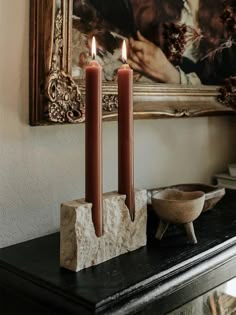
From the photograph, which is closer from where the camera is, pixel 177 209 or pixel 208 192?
pixel 177 209

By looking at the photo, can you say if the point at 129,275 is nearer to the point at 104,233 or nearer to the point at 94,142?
the point at 104,233

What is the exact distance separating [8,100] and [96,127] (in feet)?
0.57

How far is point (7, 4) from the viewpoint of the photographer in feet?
2.23

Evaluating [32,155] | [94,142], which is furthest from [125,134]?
[32,155]

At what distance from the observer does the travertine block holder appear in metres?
0.58

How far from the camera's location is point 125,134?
66cm

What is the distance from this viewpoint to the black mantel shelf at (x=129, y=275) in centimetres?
53

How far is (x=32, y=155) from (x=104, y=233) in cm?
20

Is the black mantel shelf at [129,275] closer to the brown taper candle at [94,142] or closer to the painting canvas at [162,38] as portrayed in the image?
the brown taper candle at [94,142]

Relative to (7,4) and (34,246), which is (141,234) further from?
(7,4)

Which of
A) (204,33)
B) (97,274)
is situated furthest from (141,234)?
(204,33)

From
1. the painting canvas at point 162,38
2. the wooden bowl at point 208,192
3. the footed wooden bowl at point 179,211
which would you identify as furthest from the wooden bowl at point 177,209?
the painting canvas at point 162,38

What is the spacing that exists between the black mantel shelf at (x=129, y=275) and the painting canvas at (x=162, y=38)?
0.31m

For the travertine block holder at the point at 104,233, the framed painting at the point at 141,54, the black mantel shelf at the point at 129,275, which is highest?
the framed painting at the point at 141,54
